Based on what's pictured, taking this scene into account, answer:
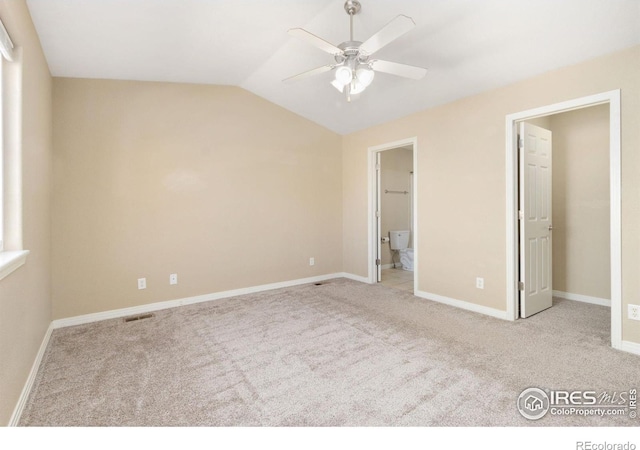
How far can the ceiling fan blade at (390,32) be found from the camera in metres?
1.62

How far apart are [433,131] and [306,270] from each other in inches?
101

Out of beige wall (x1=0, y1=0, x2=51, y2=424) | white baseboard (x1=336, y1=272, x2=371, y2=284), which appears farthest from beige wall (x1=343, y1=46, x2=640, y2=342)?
beige wall (x1=0, y1=0, x2=51, y2=424)

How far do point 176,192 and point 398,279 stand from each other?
336cm

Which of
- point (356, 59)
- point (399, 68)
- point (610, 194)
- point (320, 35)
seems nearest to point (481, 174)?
point (610, 194)

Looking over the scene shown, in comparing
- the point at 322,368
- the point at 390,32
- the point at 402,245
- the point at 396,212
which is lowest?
the point at 322,368

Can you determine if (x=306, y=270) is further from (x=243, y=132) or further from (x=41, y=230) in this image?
(x=41, y=230)

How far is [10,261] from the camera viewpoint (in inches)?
59.8

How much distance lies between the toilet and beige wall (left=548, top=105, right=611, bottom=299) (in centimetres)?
210

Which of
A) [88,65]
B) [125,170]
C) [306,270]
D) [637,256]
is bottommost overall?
[306,270]

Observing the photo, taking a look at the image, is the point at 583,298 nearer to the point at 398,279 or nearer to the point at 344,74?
the point at 398,279

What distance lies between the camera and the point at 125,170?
3248 millimetres

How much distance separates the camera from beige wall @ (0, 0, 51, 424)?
1572 mm

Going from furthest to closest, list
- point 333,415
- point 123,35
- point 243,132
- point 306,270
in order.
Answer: point 306,270 → point 243,132 → point 123,35 → point 333,415

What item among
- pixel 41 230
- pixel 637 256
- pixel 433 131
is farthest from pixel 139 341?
pixel 637 256
